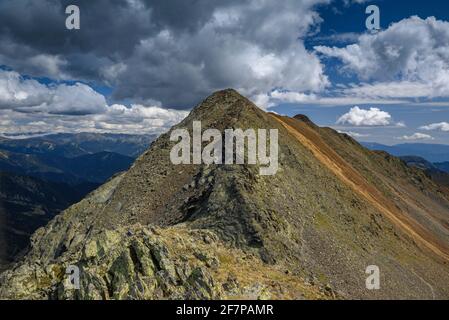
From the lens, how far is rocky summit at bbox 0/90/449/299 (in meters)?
37.3

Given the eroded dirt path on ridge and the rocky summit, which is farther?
the eroded dirt path on ridge

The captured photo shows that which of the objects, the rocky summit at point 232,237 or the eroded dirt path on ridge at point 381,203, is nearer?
the rocky summit at point 232,237

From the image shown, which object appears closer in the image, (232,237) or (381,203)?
(232,237)

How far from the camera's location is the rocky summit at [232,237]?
37312 mm

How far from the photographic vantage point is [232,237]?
5053cm

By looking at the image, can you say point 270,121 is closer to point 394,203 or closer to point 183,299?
point 394,203

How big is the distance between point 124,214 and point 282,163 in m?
27.3

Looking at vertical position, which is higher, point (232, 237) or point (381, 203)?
point (381, 203)

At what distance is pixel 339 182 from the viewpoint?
3073 inches

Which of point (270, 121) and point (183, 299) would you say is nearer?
point (183, 299)
